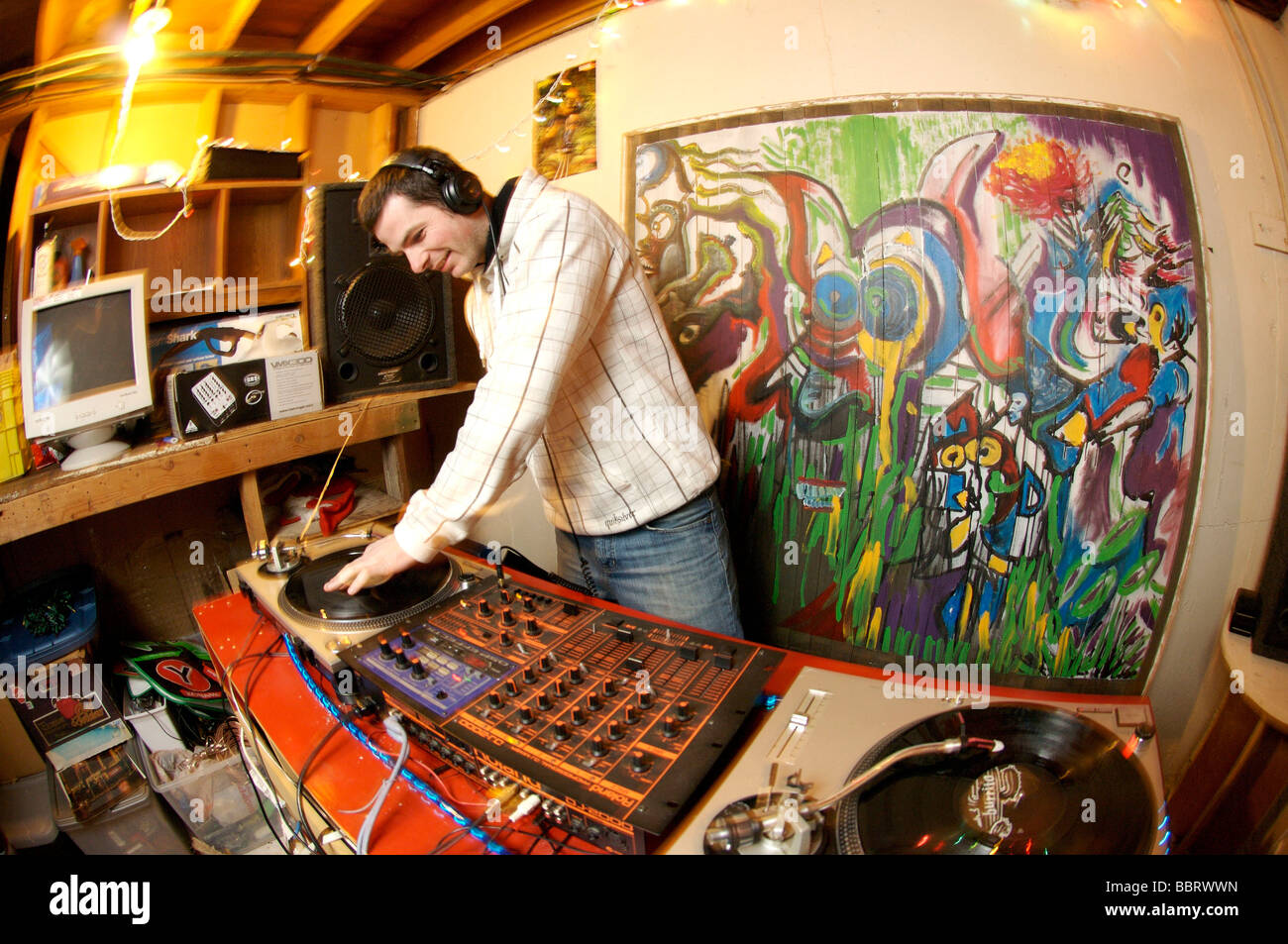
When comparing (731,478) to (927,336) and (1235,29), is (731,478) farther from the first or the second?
(1235,29)

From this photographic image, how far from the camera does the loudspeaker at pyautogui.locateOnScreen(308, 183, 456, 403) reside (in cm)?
133

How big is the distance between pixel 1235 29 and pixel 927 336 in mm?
607

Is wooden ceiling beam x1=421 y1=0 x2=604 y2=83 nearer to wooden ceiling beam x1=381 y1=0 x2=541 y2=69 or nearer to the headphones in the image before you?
wooden ceiling beam x1=381 y1=0 x2=541 y2=69

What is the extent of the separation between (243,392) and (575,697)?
117cm

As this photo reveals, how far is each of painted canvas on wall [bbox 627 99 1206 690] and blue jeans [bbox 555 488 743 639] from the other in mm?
322

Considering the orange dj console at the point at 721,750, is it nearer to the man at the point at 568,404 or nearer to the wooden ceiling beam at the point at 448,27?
the man at the point at 568,404

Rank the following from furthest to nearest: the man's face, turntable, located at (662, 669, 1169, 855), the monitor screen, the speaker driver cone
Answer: the speaker driver cone
the monitor screen
the man's face
turntable, located at (662, 669, 1169, 855)

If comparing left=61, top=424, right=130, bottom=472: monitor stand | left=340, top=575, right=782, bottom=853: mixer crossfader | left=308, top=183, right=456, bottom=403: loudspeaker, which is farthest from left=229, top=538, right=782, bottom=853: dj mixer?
left=308, top=183, right=456, bottom=403: loudspeaker

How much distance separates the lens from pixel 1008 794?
60 cm

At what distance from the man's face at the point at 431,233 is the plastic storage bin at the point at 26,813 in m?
1.31

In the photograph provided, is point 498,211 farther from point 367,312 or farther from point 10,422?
point 10,422

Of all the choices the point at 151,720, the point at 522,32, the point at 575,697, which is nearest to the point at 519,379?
the point at 575,697

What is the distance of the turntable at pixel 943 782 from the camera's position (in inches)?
20.5
